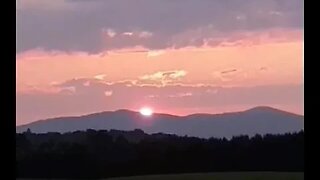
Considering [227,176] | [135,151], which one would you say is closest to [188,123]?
[135,151]

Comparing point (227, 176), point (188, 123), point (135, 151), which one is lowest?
point (227, 176)

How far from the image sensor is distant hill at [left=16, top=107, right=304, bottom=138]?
2225mm

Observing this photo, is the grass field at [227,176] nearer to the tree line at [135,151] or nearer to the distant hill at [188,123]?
the tree line at [135,151]

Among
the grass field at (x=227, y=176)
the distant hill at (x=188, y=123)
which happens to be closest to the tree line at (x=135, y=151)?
the distant hill at (x=188, y=123)

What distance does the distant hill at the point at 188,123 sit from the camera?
2.22 meters

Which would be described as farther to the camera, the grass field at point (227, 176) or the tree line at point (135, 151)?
the grass field at point (227, 176)

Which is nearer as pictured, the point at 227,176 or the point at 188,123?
the point at 188,123

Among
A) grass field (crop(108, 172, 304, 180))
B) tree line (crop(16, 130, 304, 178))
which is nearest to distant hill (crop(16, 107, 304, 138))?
tree line (crop(16, 130, 304, 178))

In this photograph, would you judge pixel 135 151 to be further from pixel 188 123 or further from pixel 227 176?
pixel 227 176

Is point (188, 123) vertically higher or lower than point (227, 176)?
higher

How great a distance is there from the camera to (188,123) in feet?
7.54

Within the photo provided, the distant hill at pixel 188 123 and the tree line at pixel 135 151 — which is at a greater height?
the distant hill at pixel 188 123
